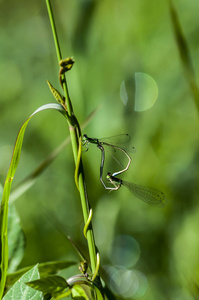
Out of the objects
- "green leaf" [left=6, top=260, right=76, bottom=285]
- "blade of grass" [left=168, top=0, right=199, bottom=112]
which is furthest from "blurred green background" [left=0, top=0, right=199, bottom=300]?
"green leaf" [left=6, top=260, right=76, bottom=285]

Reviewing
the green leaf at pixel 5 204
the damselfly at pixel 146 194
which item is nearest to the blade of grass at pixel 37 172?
the damselfly at pixel 146 194

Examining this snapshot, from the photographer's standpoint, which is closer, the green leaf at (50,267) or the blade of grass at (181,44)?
the green leaf at (50,267)

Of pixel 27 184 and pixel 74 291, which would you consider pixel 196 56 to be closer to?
pixel 27 184

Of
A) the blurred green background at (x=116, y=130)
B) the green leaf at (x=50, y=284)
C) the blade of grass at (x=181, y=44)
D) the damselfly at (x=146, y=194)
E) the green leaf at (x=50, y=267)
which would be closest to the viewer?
the green leaf at (x=50, y=284)

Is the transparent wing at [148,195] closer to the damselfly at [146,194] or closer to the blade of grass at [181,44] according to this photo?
the damselfly at [146,194]

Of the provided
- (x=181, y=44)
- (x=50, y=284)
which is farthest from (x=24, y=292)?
(x=181, y=44)

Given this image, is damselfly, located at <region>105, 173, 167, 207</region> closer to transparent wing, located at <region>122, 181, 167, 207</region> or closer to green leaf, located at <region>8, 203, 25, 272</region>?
transparent wing, located at <region>122, 181, 167, 207</region>

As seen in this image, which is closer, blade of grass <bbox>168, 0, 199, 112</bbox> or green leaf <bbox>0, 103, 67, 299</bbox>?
green leaf <bbox>0, 103, 67, 299</bbox>

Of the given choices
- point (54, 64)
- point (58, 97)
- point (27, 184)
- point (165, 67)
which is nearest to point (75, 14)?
point (54, 64)
